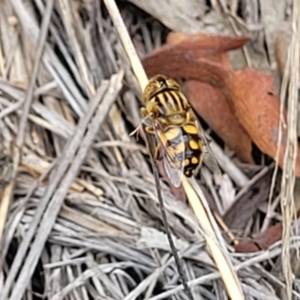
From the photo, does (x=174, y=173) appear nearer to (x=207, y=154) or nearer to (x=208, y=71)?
(x=207, y=154)

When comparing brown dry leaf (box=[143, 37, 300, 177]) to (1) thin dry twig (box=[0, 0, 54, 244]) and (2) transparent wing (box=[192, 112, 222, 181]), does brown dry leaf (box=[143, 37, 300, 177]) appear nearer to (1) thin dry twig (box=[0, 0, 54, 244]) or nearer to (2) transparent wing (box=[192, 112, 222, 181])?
(2) transparent wing (box=[192, 112, 222, 181])

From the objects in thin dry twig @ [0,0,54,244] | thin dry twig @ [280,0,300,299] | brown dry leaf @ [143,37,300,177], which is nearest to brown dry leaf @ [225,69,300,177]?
brown dry leaf @ [143,37,300,177]

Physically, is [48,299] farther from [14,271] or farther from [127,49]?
[127,49]

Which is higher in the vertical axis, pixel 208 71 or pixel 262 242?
pixel 208 71

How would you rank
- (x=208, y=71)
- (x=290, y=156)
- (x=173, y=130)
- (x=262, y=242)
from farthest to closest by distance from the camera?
1. (x=208, y=71)
2. (x=262, y=242)
3. (x=173, y=130)
4. (x=290, y=156)

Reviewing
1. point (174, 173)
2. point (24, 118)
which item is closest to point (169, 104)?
point (174, 173)

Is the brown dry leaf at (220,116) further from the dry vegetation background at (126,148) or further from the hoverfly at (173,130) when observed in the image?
the hoverfly at (173,130)
